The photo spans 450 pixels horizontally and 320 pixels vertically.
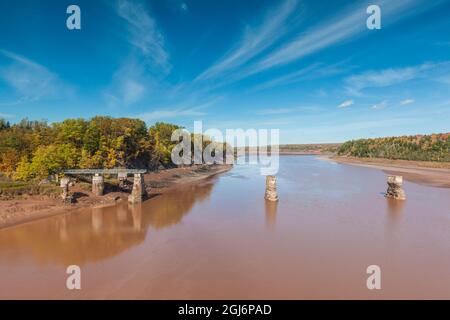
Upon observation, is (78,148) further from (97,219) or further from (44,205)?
(97,219)

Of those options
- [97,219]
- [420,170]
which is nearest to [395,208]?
[97,219]

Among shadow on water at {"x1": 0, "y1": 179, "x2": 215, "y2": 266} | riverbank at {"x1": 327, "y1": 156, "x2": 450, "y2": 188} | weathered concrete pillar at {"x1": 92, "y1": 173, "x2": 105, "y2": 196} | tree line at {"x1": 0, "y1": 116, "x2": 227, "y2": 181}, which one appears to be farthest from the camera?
riverbank at {"x1": 327, "y1": 156, "x2": 450, "y2": 188}

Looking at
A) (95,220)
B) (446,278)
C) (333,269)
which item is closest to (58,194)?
(95,220)

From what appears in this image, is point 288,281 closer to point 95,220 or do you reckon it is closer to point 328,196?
point 95,220

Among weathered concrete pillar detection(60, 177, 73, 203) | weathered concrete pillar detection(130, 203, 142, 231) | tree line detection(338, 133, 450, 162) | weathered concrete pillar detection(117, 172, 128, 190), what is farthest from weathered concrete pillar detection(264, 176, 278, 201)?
tree line detection(338, 133, 450, 162)

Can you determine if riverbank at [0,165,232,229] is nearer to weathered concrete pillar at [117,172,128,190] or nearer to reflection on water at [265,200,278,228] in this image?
weathered concrete pillar at [117,172,128,190]
